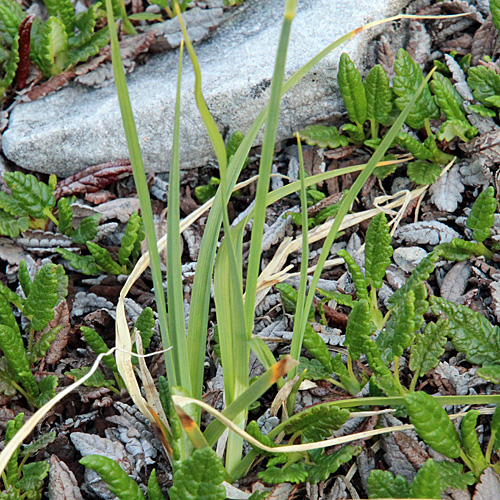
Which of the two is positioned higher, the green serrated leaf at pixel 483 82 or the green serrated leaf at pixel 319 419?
the green serrated leaf at pixel 483 82

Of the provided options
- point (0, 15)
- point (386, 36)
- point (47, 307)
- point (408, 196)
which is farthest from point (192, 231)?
point (0, 15)

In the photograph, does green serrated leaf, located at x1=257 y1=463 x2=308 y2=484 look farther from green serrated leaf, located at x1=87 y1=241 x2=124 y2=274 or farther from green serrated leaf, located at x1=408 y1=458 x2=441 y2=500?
green serrated leaf, located at x1=87 y1=241 x2=124 y2=274

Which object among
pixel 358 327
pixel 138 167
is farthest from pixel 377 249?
pixel 138 167

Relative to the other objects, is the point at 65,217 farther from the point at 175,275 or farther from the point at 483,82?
the point at 483,82

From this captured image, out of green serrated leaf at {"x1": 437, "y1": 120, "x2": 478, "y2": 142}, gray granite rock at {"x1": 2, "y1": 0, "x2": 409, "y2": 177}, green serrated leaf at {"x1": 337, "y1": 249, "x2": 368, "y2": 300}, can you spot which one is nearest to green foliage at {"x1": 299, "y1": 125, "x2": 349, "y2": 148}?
gray granite rock at {"x1": 2, "y1": 0, "x2": 409, "y2": 177}

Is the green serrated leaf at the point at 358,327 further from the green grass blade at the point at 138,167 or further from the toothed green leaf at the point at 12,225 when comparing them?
the toothed green leaf at the point at 12,225

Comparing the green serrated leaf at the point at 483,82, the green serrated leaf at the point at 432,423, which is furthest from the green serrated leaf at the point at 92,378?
the green serrated leaf at the point at 483,82
